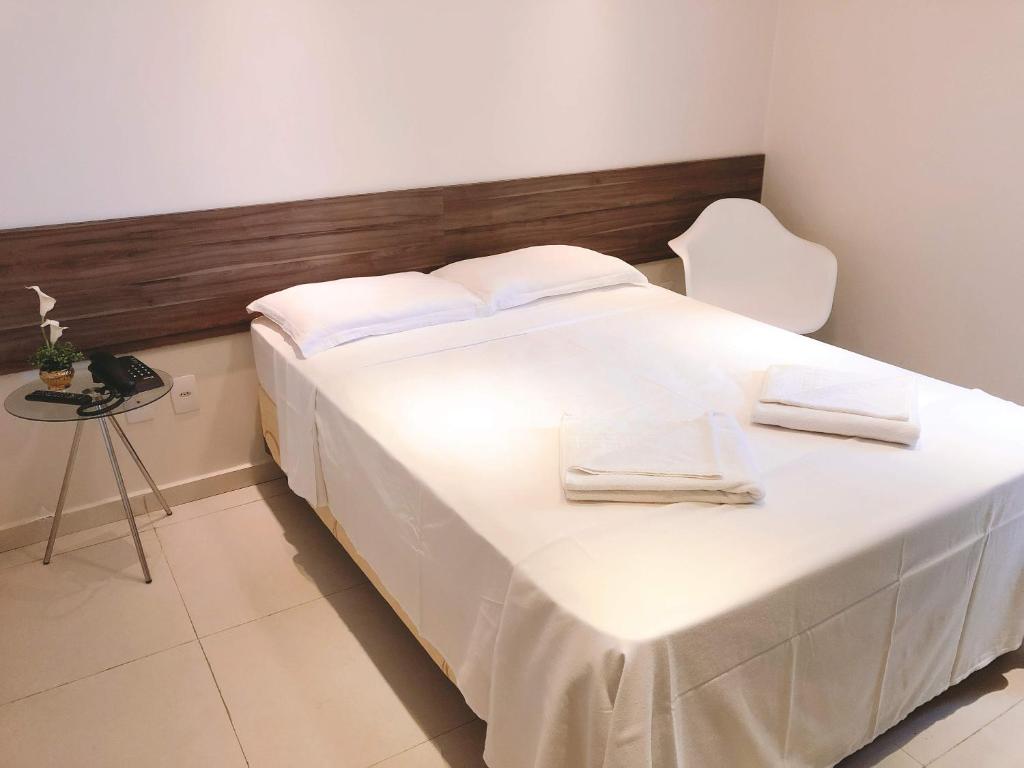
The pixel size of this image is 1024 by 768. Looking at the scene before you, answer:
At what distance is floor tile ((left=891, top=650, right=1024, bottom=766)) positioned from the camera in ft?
5.93

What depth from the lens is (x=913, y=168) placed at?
3.12 meters

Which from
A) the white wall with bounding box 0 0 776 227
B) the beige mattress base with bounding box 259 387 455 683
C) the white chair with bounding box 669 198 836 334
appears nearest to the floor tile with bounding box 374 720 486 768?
the beige mattress base with bounding box 259 387 455 683

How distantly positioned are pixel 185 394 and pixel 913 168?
8.92 ft

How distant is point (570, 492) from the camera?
1.64m

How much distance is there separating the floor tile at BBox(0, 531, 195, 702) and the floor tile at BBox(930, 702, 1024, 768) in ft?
6.01

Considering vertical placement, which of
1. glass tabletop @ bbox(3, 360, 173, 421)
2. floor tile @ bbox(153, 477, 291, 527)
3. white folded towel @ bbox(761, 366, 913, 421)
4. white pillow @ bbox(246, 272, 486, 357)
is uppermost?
white pillow @ bbox(246, 272, 486, 357)

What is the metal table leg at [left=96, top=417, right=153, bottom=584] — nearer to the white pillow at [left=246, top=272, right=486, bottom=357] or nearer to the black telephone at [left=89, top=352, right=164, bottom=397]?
the black telephone at [left=89, top=352, right=164, bottom=397]

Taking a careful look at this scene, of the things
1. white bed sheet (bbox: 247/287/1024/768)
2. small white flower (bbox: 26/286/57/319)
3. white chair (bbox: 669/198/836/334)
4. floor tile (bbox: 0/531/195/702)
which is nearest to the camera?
white bed sheet (bbox: 247/287/1024/768)

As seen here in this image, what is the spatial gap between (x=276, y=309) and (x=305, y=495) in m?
0.59

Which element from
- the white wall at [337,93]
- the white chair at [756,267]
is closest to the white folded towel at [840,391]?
the white chair at [756,267]

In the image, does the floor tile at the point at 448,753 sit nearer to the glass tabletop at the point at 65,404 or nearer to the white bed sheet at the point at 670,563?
the white bed sheet at the point at 670,563

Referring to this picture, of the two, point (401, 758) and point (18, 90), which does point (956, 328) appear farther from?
point (18, 90)

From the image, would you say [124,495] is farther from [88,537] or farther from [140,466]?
[88,537]

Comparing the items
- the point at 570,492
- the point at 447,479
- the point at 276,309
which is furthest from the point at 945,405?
the point at 276,309
